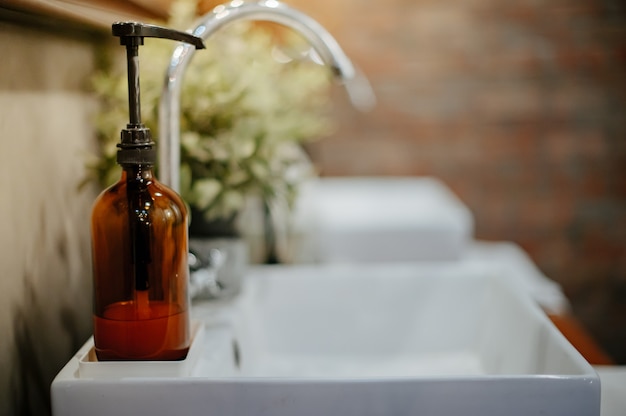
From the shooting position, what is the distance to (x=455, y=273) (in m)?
1.09

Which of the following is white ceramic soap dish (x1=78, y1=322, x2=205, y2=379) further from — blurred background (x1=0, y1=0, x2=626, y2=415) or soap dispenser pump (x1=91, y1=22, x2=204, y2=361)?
blurred background (x1=0, y1=0, x2=626, y2=415)

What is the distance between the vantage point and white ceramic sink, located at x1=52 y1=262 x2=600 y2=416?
632mm

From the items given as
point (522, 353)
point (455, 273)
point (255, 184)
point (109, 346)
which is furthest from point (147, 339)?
point (455, 273)

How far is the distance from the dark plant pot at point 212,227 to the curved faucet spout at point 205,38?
0.71 feet

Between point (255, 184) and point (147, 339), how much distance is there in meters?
0.31

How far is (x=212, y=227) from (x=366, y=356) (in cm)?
30

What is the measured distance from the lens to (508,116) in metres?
2.54

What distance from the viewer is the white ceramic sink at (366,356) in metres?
0.63

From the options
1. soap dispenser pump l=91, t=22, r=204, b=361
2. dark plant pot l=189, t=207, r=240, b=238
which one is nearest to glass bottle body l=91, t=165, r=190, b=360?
soap dispenser pump l=91, t=22, r=204, b=361

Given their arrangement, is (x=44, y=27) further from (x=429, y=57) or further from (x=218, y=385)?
(x=429, y=57)

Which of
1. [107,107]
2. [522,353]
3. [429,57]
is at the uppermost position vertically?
[429,57]

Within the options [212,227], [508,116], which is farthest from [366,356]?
[508,116]

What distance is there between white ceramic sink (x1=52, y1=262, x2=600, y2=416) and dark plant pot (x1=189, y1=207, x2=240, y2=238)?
0.09 metres

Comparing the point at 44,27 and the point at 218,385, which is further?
the point at 44,27
